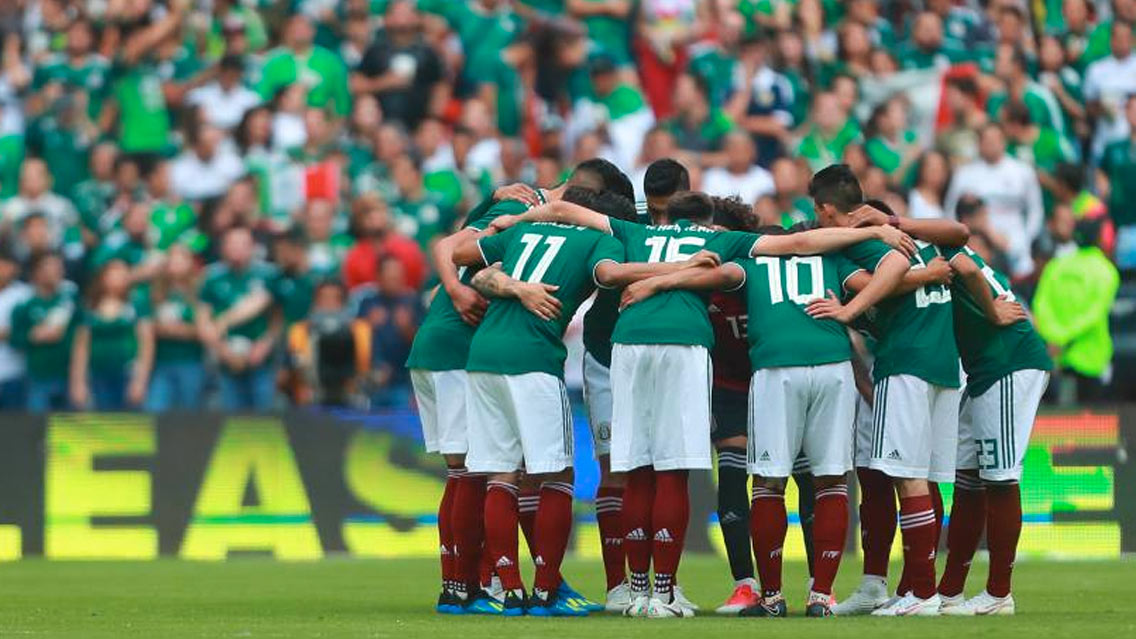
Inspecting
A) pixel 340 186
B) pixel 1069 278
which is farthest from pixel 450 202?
pixel 1069 278

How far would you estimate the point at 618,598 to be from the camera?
11.9 metres

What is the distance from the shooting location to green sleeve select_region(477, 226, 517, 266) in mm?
11664

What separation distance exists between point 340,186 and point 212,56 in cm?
306

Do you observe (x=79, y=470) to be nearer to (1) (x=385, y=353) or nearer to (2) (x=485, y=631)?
(1) (x=385, y=353)

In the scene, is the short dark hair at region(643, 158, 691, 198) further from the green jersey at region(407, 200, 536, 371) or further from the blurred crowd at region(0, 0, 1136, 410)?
the blurred crowd at region(0, 0, 1136, 410)

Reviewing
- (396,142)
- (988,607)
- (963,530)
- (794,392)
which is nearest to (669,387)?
(794,392)

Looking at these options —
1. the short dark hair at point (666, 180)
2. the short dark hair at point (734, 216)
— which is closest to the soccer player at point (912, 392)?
the short dark hair at point (734, 216)

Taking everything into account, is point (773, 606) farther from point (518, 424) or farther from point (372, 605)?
point (372, 605)

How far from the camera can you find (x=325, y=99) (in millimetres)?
21797

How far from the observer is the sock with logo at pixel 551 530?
1129 cm

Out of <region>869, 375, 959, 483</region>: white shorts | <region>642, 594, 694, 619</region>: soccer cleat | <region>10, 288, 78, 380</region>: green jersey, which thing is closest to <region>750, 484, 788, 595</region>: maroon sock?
<region>642, 594, 694, 619</region>: soccer cleat

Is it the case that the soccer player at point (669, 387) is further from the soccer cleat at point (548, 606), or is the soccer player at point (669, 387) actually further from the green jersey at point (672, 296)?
the soccer cleat at point (548, 606)

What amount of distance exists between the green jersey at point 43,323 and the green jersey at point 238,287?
117 cm

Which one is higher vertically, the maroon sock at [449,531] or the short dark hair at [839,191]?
the short dark hair at [839,191]
